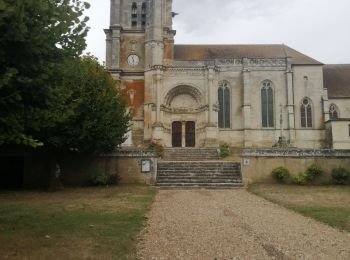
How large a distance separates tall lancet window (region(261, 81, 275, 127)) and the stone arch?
6.26 meters

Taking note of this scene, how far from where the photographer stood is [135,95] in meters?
38.9

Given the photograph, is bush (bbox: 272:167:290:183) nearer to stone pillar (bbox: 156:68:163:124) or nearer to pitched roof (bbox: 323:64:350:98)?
stone pillar (bbox: 156:68:163:124)

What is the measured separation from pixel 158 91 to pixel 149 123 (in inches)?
126

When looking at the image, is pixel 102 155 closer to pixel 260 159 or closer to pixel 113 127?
pixel 113 127

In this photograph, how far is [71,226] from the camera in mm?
9164

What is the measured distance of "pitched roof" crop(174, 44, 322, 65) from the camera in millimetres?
40219

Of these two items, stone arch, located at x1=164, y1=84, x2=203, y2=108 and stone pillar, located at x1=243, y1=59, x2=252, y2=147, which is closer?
stone pillar, located at x1=243, y1=59, x2=252, y2=147

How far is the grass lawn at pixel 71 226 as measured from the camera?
6.81 metres

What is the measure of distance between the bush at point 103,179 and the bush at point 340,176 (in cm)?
1161

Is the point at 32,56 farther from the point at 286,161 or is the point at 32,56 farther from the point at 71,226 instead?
the point at 286,161

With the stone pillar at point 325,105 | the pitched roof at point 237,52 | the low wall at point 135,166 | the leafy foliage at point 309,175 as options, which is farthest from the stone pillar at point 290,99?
the low wall at point 135,166

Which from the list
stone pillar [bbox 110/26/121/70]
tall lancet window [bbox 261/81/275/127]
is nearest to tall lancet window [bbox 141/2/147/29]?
stone pillar [bbox 110/26/121/70]

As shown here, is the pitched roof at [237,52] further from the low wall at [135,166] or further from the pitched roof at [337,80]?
the low wall at [135,166]

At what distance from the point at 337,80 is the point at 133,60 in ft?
72.3
